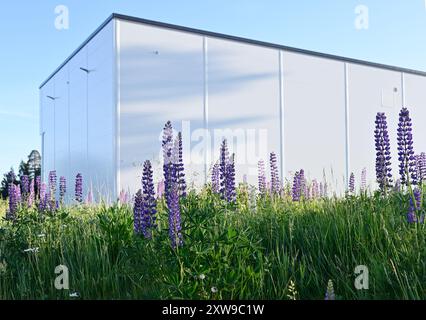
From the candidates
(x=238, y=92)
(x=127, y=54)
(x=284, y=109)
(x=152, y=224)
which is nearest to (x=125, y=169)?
(x=127, y=54)

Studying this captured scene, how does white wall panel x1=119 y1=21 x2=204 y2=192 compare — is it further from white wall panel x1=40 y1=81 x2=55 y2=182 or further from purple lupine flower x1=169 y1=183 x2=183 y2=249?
purple lupine flower x1=169 y1=183 x2=183 y2=249

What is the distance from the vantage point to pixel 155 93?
642 inches

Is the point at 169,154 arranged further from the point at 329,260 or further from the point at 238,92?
the point at 238,92

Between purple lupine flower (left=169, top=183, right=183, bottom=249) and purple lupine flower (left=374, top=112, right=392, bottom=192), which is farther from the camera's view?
purple lupine flower (left=374, top=112, right=392, bottom=192)

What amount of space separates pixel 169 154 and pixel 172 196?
0.44m

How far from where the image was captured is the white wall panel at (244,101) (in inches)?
698

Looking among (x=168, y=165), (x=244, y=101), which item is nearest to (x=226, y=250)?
(x=168, y=165)

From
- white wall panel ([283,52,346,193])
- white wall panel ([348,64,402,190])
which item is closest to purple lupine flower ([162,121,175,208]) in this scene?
white wall panel ([283,52,346,193])

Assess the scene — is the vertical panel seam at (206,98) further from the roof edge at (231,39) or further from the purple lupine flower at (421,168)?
the purple lupine flower at (421,168)

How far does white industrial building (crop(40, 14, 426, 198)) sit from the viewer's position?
15.9 metres

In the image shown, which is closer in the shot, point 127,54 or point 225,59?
point 127,54

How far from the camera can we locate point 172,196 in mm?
3547

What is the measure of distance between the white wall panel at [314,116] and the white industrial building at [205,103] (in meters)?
0.05

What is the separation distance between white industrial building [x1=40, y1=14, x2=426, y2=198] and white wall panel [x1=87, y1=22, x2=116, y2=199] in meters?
0.04
